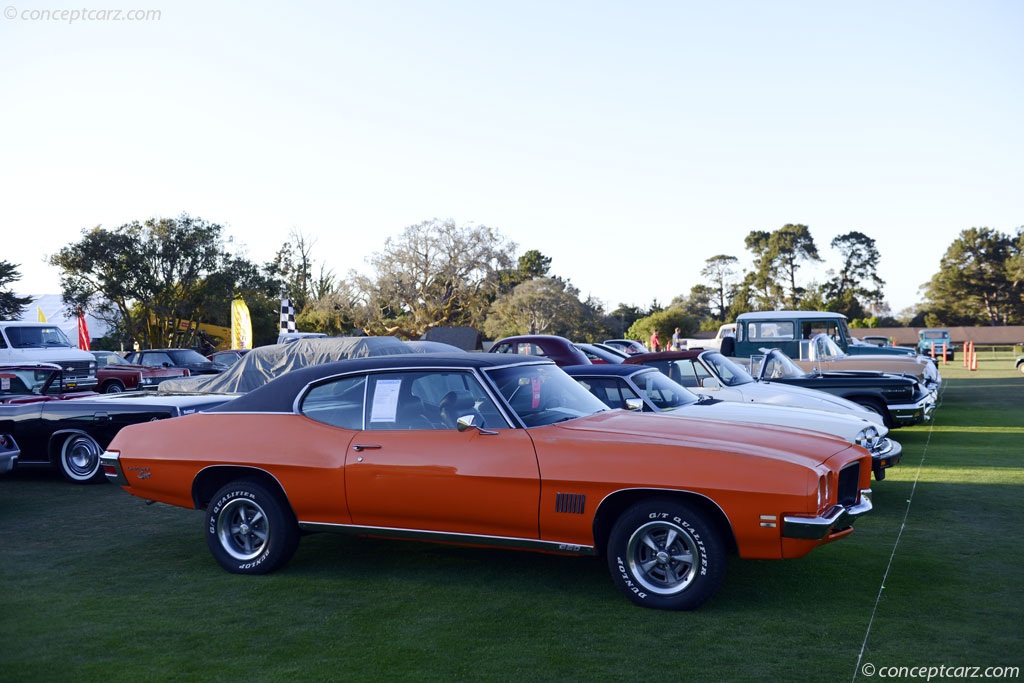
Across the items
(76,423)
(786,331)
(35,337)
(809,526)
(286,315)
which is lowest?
(809,526)

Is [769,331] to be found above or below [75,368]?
above

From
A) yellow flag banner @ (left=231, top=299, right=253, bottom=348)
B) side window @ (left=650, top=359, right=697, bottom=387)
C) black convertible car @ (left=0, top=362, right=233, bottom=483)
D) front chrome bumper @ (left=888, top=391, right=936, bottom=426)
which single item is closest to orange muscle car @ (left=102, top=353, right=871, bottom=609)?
black convertible car @ (left=0, top=362, right=233, bottom=483)

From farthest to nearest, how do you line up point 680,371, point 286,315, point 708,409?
point 286,315, point 680,371, point 708,409

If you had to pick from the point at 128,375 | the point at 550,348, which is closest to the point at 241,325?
the point at 128,375

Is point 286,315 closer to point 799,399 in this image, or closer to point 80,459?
point 80,459

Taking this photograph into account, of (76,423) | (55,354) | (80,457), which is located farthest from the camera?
(55,354)

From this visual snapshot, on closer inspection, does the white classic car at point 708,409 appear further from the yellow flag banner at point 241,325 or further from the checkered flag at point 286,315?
the yellow flag banner at point 241,325

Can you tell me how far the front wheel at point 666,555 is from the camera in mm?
4828

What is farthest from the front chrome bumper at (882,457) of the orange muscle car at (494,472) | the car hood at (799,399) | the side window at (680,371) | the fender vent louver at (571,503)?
the fender vent louver at (571,503)

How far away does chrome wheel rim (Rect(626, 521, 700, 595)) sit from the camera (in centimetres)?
492

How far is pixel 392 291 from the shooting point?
166ft

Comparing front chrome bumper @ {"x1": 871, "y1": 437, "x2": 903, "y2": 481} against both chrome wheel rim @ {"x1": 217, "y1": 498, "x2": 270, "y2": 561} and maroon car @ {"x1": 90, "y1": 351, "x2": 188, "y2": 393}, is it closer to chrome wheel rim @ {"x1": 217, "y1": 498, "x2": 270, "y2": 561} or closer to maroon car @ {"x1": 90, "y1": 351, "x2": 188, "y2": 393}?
chrome wheel rim @ {"x1": 217, "y1": 498, "x2": 270, "y2": 561}

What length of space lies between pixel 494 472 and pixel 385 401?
972 millimetres

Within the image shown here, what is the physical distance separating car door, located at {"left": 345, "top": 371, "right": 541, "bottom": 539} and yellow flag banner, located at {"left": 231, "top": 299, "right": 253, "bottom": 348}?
85.3 ft
